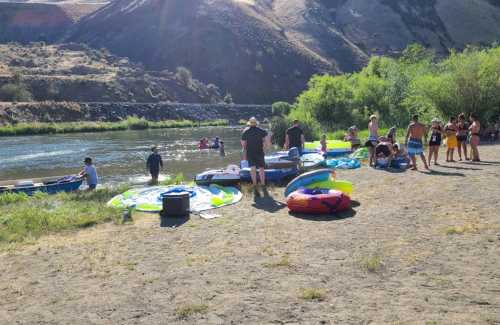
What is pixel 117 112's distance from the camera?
3125 inches

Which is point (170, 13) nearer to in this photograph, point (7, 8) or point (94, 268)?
point (7, 8)

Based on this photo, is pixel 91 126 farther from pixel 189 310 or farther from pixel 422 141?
pixel 189 310

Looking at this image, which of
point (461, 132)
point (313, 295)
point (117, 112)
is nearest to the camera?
point (313, 295)

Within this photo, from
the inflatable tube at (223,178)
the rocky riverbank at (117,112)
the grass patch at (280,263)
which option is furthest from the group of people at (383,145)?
the rocky riverbank at (117,112)

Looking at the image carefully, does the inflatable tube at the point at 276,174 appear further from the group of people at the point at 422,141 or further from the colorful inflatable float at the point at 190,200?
the group of people at the point at 422,141

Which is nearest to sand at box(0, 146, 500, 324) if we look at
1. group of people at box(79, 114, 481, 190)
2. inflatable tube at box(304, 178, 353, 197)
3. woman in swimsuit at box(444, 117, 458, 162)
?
inflatable tube at box(304, 178, 353, 197)

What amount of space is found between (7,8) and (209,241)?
147557mm

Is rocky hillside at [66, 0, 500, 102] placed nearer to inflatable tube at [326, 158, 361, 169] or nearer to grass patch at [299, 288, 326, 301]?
inflatable tube at [326, 158, 361, 169]

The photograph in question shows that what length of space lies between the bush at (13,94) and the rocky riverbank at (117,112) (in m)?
3.58

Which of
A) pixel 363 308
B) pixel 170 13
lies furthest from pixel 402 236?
pixel 170 13

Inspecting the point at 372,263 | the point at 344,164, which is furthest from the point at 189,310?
the point at 344,164

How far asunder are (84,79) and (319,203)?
84053 mm

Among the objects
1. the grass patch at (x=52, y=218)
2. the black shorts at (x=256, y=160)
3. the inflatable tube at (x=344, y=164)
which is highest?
the black shorts at (x=256, y=160)

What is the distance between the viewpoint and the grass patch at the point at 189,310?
19.9 feet
